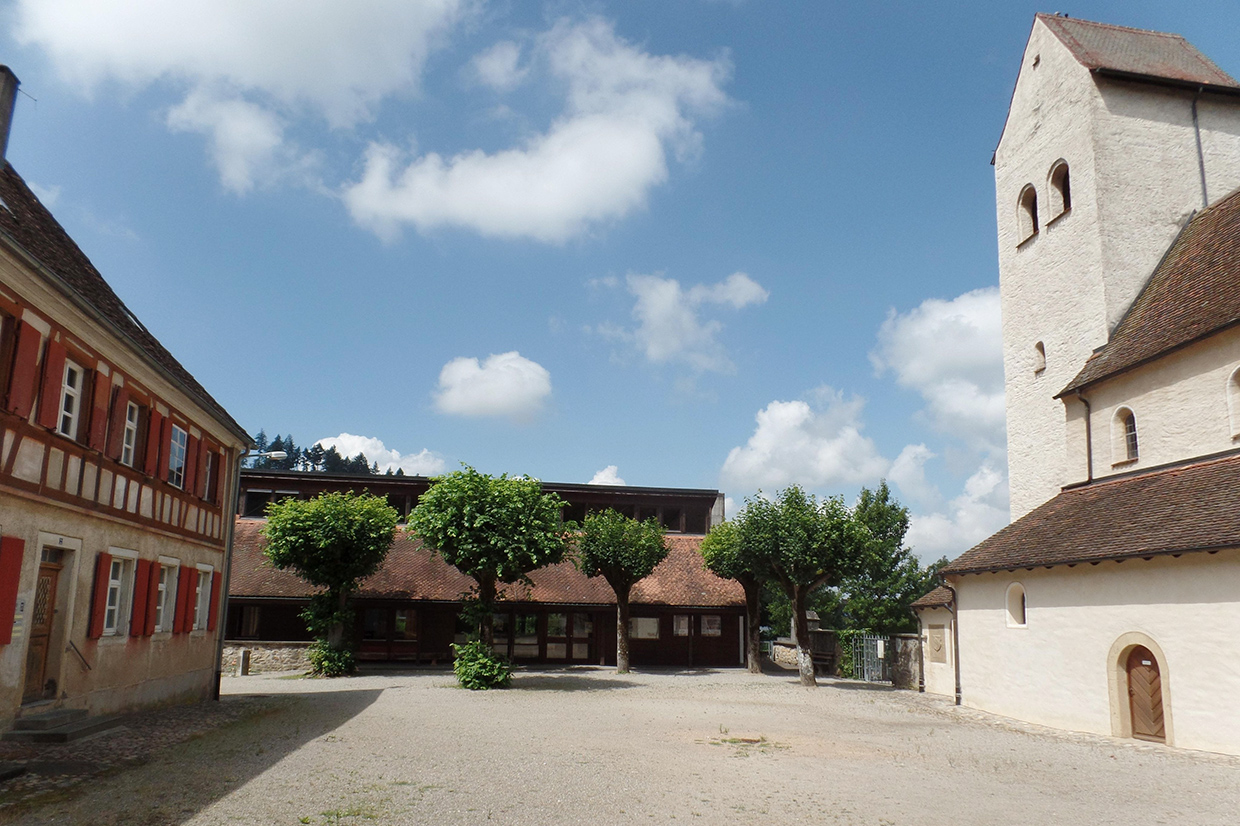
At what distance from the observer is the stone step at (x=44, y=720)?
11422 mm

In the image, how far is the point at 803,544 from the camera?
2625 cm

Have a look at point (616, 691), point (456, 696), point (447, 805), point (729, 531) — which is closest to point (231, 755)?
point (447, 805)

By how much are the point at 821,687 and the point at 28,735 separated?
68.2ft

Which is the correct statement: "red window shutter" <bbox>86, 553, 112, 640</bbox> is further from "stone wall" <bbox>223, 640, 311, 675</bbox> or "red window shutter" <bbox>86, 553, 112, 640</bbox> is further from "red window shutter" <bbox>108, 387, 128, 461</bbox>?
"stone wall" <bbox>223, 640, 311, 675</bbox>

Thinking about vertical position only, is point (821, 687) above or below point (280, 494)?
below

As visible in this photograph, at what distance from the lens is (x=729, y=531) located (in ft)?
100

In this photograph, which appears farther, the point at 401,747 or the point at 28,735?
the point at 401,747

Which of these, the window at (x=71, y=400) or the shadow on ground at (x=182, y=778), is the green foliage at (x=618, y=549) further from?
the window at (x=71, y=400)

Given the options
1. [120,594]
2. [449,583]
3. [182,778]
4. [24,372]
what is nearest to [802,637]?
[449,583]

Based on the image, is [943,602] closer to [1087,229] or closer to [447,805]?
[1087,229]

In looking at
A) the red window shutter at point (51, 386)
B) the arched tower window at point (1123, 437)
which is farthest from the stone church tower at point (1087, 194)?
the red window shutter at point (51, 386)

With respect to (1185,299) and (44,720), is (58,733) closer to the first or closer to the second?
(44,720)

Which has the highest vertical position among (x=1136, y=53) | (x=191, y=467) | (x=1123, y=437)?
(x=1136, y=53)

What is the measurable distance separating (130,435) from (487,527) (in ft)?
33.0
